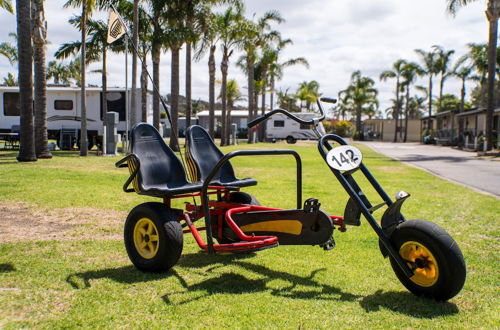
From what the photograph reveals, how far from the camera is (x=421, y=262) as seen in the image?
130 inches

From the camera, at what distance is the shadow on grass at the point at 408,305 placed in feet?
10.2

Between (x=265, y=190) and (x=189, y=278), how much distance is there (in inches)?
222

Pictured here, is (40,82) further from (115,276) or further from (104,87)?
(115,276)

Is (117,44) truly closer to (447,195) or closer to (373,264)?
(447,195)

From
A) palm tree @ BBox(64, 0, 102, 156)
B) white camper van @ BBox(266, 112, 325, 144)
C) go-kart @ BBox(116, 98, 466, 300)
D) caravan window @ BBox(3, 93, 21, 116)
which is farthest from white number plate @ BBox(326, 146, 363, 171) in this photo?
white camper van @ BBox(266, 112, 325, 144)

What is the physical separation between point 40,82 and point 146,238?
1368 centimetres

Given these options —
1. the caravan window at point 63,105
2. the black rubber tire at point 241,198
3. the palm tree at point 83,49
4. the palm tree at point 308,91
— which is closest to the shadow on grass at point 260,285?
the black rubber tire at point 241,198

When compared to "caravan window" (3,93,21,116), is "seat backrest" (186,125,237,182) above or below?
below

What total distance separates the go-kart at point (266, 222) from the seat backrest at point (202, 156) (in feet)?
0.04

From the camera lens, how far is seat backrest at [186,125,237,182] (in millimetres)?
4949

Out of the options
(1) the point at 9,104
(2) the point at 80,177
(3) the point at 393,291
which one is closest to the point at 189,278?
(3) the point at 393,291

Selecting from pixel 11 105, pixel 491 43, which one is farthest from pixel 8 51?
pixel 491 43

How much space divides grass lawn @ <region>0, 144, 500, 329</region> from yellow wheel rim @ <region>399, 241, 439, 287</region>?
142 mm

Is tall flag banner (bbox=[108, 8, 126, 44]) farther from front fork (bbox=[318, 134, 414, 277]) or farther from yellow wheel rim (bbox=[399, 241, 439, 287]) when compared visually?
yellow wheel rim (bbox=[399, 241, 439, 287])
